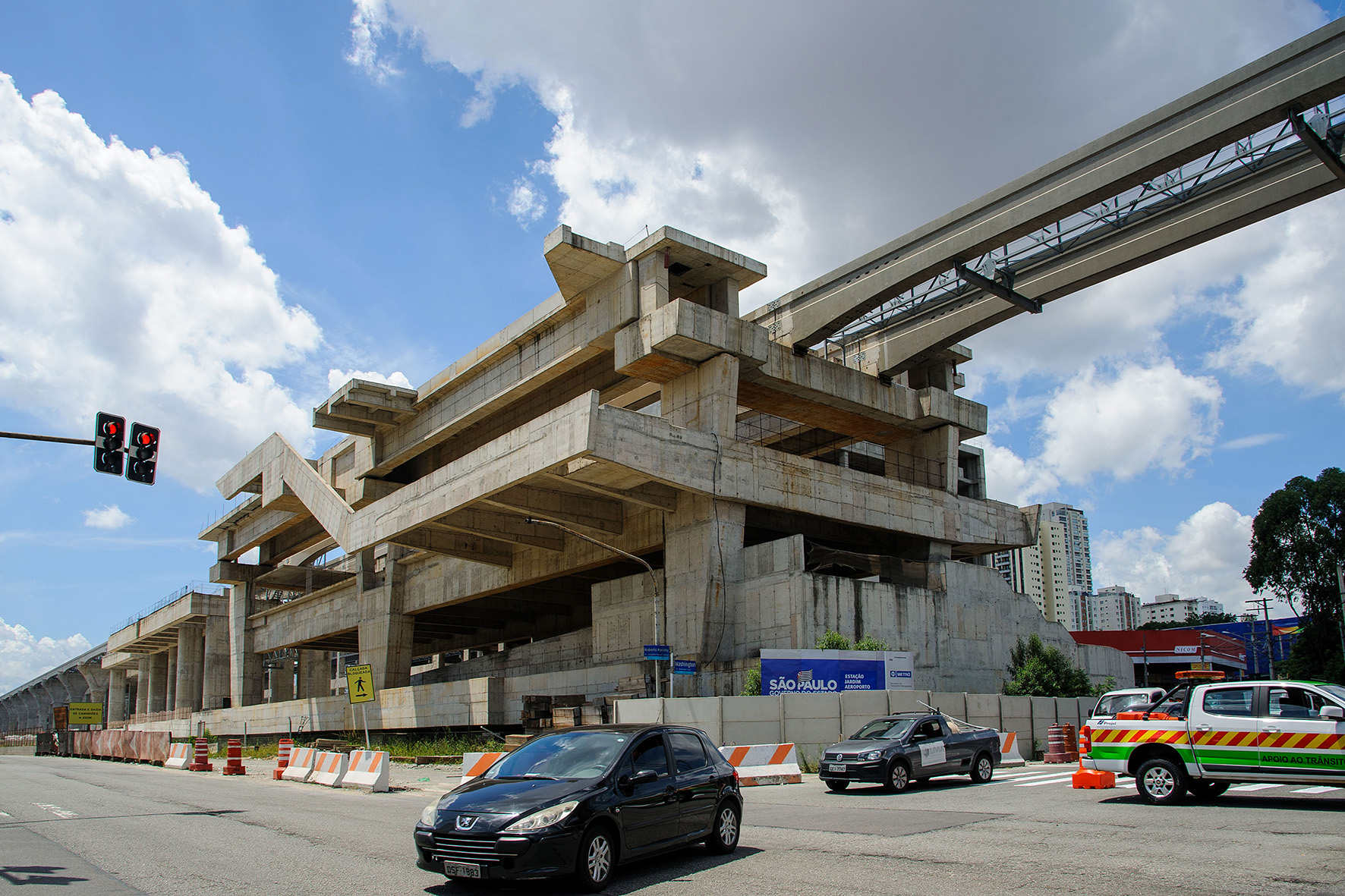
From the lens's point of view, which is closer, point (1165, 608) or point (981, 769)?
point (981, 769)

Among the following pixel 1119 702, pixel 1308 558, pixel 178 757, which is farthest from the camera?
pixel 1308 558

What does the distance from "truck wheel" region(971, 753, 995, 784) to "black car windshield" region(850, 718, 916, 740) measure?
1942mm

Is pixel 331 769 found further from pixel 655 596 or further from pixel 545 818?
pixel 545 818

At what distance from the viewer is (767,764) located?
2134 cm

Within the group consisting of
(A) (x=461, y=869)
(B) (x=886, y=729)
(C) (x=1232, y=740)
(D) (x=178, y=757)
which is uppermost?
(C) (x=1232, y=740)

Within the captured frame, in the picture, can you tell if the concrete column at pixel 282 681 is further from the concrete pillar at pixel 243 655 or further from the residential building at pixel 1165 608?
the residential building at pixel 1165 608

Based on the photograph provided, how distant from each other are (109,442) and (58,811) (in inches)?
261

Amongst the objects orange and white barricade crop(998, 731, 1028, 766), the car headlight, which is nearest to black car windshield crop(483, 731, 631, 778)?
the car headlight

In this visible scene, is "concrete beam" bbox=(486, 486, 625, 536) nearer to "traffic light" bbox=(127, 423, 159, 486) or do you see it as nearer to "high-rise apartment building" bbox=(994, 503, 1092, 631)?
"traffic light" bbox=(127, 423, 159, 486)

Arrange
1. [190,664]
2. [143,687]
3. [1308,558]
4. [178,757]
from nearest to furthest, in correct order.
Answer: [178,757]
[1308,558]
[190,664]
[143,687]

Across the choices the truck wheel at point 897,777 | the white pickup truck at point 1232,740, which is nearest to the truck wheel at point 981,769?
the truck wheel at point 897,777

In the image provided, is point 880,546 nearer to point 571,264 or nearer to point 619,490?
point 619,490

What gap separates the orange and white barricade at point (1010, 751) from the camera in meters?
26.2

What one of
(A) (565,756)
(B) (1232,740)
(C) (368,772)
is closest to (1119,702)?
(B) (1232,740)
